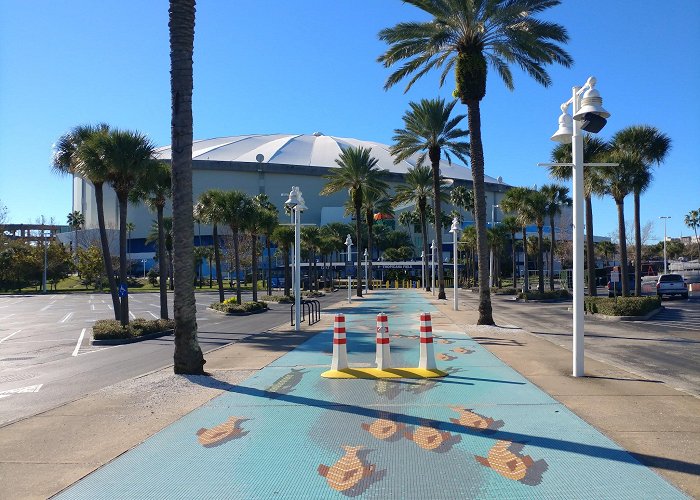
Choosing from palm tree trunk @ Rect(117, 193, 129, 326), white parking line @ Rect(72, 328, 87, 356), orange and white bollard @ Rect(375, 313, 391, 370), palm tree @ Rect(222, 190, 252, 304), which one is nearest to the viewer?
orange and white bollard @ Rect(375, 313, 391, 370)

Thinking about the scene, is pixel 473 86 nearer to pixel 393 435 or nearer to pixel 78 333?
pixel 393 435

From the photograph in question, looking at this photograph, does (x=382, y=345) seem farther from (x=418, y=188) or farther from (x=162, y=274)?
(x=418, y=188)

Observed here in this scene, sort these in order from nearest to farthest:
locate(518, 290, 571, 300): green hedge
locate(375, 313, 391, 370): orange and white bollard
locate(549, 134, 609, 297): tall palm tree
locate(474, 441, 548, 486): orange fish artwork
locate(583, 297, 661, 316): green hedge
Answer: locate(474, 441, 548, 486): orange fish artwork < locate(375, 313, 391, 370): orange and white bollard < locate(583, 297, 661, 316): green hedge < locate(549, 134, 609, 297): tall palm tree < locate(518, 290, 571, 300): green hedge

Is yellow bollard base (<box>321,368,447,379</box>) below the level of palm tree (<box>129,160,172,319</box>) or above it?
below

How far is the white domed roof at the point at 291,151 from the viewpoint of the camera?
12256 cm

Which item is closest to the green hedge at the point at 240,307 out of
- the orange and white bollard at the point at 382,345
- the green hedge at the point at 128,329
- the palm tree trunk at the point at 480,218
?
the green hedge at the point at 128,329

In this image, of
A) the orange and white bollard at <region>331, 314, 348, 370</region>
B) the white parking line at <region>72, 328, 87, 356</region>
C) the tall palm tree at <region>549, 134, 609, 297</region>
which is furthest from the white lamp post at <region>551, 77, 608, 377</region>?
the tall palm tree at <region>549, 134, 609, 297</region>

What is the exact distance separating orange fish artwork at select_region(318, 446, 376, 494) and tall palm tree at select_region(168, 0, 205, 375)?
5.58m

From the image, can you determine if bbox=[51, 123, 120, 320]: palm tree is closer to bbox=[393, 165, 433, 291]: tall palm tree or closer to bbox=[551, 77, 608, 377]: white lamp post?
bbox=[551, 77, 608, 377]: white lamp post

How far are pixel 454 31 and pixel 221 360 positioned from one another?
1428 cm

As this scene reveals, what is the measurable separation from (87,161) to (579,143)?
16785mm

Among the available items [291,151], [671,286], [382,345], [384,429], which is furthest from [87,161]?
[291,151]

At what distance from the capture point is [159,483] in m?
5.44

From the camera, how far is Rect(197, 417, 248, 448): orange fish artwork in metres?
6.66
